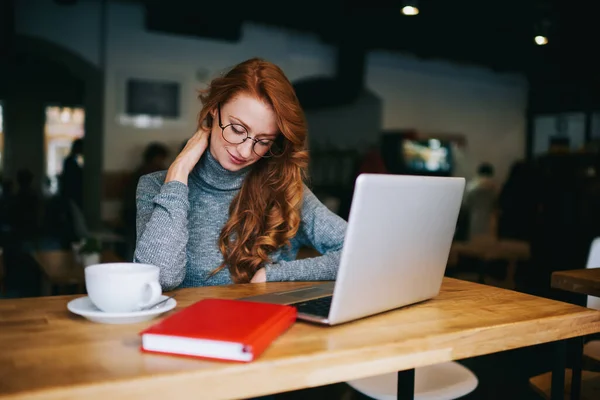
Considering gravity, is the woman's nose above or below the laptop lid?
above

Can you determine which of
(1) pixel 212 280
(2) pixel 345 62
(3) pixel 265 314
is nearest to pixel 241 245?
(1) pixel 212 280

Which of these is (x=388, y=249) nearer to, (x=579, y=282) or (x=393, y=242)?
(x=393, y=242)

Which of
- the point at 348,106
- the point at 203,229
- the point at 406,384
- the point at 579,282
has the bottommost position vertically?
the point at 406,384

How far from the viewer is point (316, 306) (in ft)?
3.51

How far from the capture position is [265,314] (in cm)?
→ 91

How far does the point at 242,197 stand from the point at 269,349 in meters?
0.90

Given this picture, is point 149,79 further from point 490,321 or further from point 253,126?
point 490,321

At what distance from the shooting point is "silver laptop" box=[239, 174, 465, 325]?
3.02 ft

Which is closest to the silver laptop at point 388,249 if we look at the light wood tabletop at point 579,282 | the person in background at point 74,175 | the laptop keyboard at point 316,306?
the laptop keyboard at point 316,306

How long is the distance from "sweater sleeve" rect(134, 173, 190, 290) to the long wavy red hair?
0.74 ft

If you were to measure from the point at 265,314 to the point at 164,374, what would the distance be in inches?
8.5

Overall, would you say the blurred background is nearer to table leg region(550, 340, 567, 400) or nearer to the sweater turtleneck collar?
the sweater turtleneck collar

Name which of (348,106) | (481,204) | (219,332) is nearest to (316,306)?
(219,332)

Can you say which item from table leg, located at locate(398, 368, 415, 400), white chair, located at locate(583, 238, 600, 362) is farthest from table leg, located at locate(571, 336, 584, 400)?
white chair, located at locate(583, 238, 600, 362)
